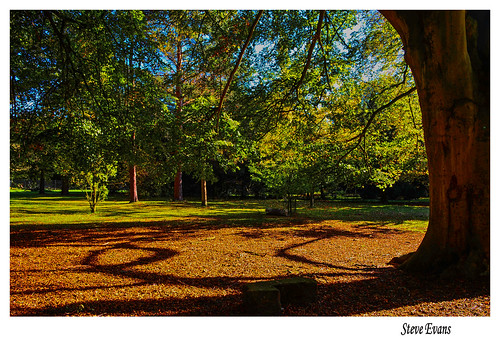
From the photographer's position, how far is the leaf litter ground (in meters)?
3.02

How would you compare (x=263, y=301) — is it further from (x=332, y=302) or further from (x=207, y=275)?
(x=207, y=275)

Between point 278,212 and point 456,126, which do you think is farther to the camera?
point 278,212

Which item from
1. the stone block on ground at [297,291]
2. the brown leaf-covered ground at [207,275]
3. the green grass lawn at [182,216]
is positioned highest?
the stone block on ground at [297,291]

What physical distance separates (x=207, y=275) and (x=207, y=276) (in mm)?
52

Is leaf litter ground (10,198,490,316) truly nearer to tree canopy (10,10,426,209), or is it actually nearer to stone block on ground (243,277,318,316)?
stone block on ground (243,277,318,316)

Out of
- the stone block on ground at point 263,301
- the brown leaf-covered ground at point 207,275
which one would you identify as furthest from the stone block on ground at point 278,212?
the stone block on ground at point 263,301

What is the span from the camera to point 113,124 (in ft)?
24.6

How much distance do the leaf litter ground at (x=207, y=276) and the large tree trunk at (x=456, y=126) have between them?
0.50 metres

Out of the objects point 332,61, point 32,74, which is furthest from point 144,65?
point 332,61

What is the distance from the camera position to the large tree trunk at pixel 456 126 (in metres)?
3.67

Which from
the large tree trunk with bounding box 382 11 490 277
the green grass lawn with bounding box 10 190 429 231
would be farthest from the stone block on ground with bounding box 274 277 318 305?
the green grass lawn with bounding box 10 190 429 231

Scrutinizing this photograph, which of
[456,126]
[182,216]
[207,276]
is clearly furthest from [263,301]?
[182,216]

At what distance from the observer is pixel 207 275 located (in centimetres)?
420

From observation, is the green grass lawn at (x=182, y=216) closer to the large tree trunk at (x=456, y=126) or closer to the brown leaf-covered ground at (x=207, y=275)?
the brown leaf-covered ground at (x=207, y=275)
